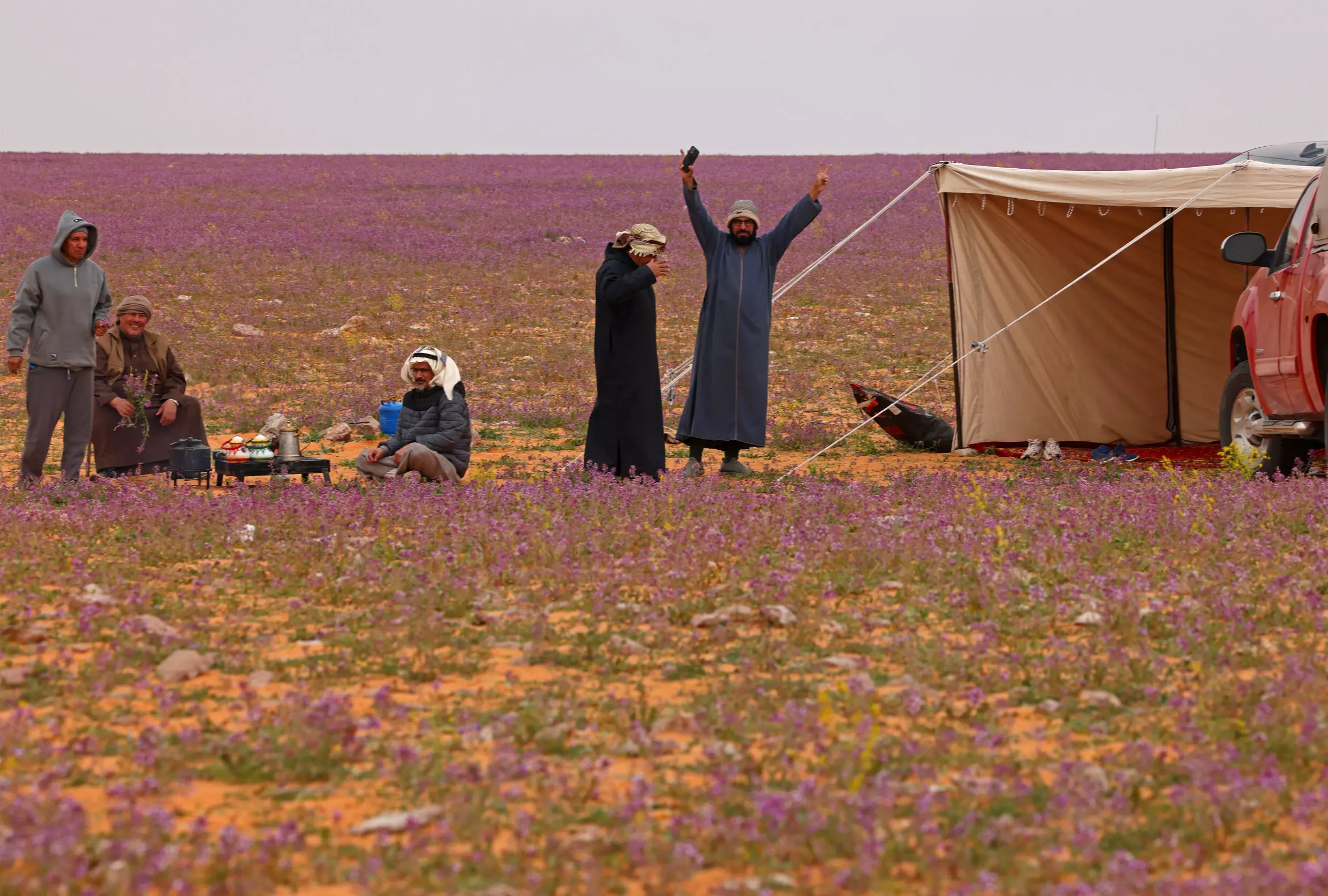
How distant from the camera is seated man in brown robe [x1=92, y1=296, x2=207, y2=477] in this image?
10.2 meters

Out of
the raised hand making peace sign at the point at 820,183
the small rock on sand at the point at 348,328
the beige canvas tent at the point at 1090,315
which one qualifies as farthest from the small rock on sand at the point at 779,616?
the small rock on sand at the point at 348,328

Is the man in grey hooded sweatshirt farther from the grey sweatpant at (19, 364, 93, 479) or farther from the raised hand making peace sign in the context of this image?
the raised hand making peace sign

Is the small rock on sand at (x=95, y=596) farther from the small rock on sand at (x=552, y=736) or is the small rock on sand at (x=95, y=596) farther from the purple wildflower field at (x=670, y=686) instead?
the small rock on sand at (x=552, y=736)

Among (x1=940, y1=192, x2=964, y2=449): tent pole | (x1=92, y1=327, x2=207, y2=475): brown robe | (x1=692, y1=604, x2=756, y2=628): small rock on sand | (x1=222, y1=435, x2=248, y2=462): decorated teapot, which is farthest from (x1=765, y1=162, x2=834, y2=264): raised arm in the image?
(x1=692, y1=604, x2=756, y2=628): small rock on sand

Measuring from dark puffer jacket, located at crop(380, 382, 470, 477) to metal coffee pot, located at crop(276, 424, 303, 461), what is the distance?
0.67 m

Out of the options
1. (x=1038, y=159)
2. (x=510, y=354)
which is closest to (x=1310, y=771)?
(x=510, y=354)

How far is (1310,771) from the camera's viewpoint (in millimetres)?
3848

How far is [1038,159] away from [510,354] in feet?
96.4

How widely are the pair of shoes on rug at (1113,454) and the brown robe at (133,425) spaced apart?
6925mm

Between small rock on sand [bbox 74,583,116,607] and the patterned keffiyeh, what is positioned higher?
the patterned keffiyeh

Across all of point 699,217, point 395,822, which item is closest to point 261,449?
point 699,217

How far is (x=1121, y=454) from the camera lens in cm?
1202

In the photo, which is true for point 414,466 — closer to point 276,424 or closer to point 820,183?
point 276,424

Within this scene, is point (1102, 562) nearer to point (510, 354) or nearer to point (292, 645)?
point (292, 645)
